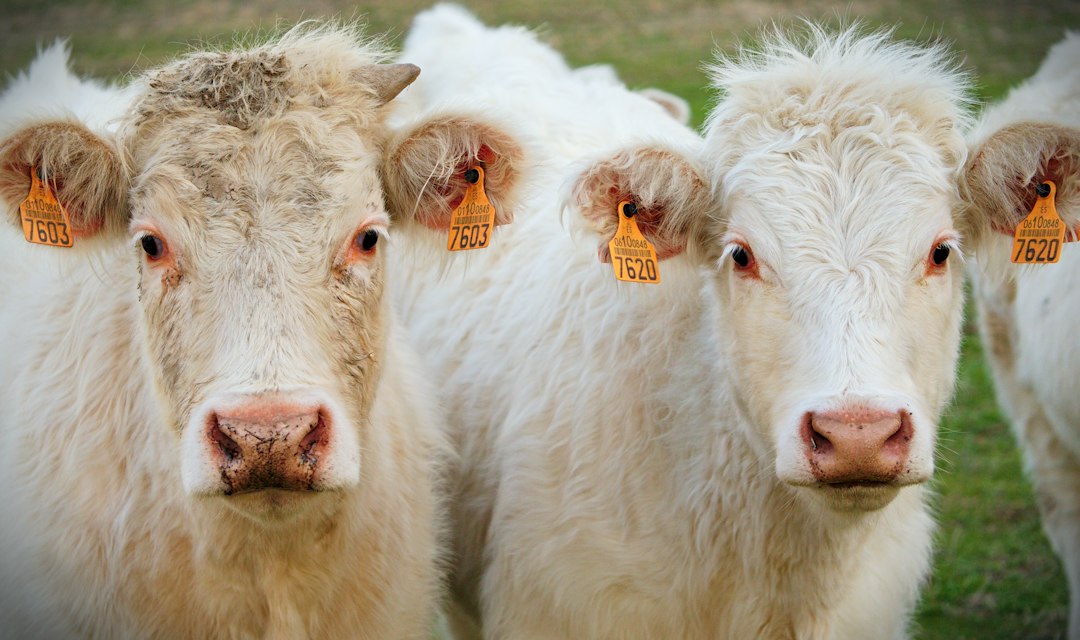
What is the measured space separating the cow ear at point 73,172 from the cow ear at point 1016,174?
279 centimetres

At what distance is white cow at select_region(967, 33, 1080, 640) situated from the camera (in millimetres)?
4105

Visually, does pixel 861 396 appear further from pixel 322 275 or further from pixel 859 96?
pixel 322 275

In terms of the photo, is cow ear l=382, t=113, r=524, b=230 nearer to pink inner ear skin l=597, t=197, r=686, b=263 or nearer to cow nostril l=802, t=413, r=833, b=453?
pink inner ear skin l=597, t=197, r=686, b=263

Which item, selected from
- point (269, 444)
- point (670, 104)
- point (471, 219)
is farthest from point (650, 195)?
point (670, 104)

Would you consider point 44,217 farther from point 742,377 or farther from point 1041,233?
point 1041,233

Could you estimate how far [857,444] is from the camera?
3385mm

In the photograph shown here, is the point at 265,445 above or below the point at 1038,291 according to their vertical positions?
below

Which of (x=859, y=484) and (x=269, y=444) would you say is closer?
(x=269, y=444)

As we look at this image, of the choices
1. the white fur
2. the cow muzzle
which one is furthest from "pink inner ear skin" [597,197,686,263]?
the cow muzzle

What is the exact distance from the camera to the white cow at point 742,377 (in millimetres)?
3676

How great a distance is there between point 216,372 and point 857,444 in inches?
70.9

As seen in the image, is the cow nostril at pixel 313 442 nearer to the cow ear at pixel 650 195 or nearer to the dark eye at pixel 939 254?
the cow ear at pixel 650 195

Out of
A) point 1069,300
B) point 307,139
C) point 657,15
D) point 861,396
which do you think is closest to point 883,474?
point 861,396

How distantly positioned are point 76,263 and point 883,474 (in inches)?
106
